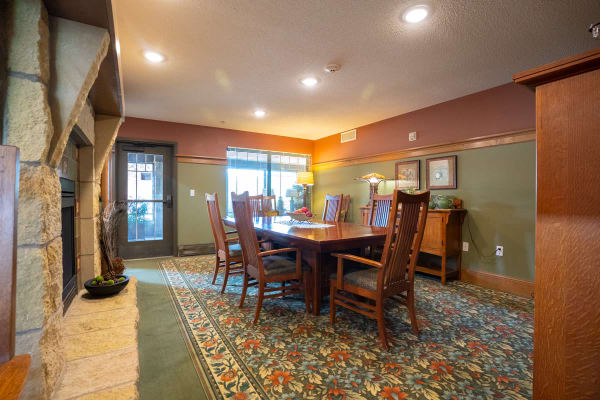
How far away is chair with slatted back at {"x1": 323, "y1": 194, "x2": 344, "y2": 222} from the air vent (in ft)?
5.81

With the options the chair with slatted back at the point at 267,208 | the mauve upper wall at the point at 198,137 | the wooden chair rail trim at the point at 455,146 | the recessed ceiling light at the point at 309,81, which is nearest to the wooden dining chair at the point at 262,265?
the recessed ceiling light at the point at 309,81

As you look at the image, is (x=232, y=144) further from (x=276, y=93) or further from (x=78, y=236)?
(x=78, y=236)

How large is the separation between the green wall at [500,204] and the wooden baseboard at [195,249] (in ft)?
12.7

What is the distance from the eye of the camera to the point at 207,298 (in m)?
2.75

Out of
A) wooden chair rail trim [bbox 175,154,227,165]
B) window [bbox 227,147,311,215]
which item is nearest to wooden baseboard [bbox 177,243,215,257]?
window [bbox 227,147,311,215]

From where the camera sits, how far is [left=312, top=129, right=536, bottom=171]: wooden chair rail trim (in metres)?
3.03

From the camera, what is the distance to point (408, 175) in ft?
13.8

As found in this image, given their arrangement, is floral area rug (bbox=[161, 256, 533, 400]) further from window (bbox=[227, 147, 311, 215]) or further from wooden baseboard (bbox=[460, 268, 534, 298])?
window (bbox=[227, 147, 311, 215])

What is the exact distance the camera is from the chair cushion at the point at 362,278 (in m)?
1.91

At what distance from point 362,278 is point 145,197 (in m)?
4.15

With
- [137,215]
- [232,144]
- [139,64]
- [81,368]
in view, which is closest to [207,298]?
[81,368]

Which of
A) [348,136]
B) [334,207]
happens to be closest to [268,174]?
[348,136]

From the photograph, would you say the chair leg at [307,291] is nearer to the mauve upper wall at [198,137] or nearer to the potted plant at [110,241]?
the potted plant at [110,241]

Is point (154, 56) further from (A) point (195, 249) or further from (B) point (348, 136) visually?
(B) point (348, 136)
